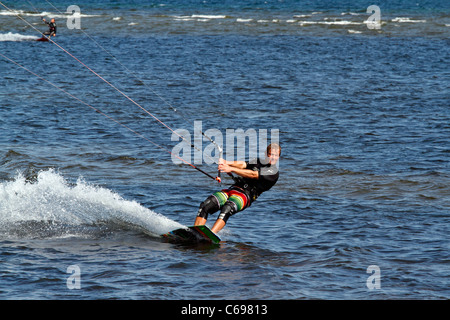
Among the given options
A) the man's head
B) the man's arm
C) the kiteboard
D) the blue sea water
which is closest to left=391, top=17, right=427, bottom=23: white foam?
the blue sea water

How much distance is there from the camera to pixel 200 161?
18469 mm

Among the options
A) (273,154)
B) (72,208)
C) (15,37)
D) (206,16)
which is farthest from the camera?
(206,16)

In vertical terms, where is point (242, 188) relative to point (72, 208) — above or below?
above

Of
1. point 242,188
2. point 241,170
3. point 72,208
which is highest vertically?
point 241,170

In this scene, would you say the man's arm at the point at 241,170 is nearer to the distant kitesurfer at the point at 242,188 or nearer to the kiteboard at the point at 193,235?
the distant kitesurfer at the point at 242,188

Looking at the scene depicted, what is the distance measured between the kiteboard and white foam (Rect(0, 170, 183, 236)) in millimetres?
293

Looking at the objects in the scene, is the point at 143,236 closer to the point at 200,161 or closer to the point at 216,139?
the point at 200,161

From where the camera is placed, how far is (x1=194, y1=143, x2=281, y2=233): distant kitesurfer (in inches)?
472

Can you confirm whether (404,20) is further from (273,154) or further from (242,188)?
(242,188)

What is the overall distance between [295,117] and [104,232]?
1294cm

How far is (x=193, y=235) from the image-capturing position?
11.8 meters

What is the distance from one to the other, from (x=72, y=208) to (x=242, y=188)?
3582 millimetres

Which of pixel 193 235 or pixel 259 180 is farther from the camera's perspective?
pixel 259 180

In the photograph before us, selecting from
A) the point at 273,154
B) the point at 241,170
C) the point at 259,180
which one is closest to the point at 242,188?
the point at 259,180
